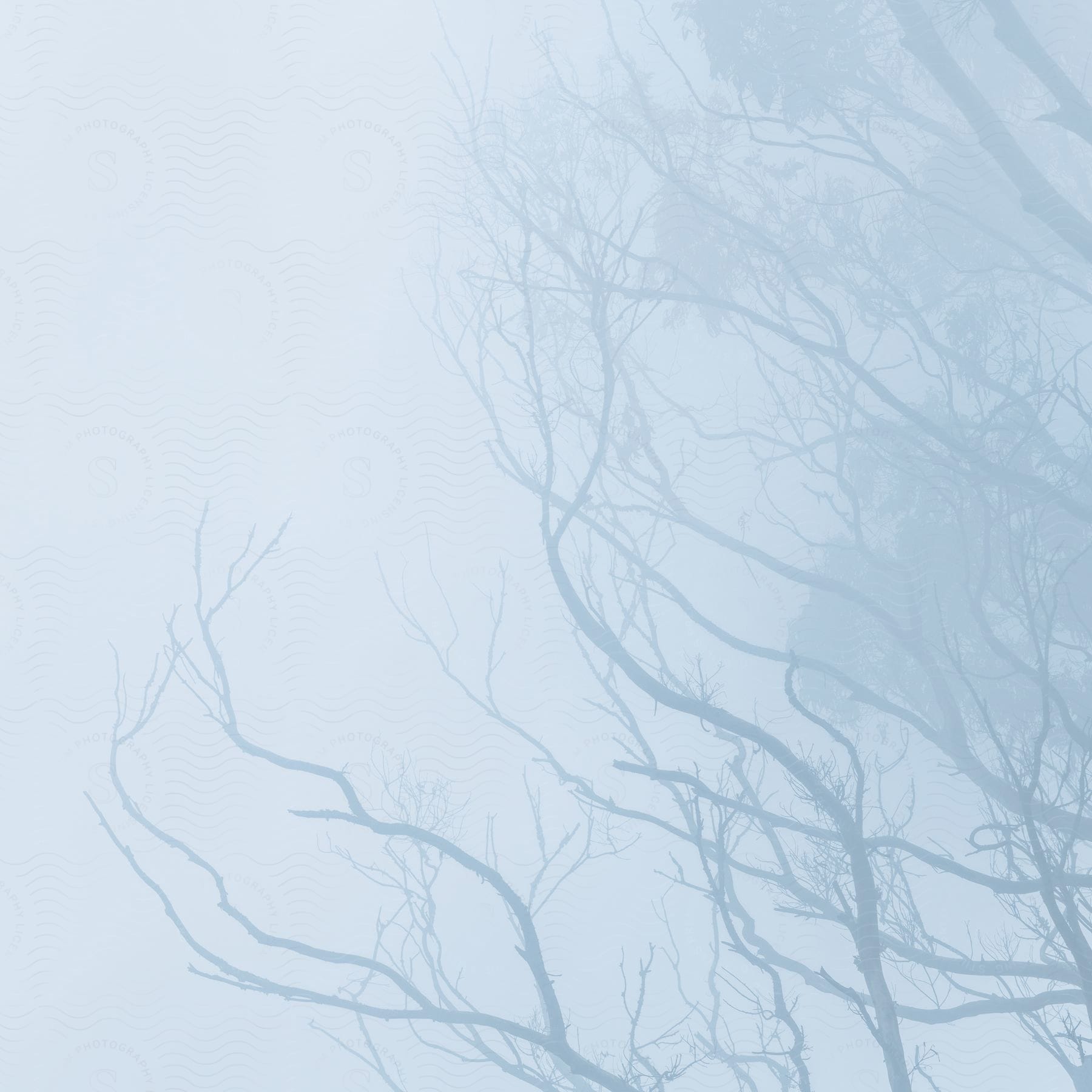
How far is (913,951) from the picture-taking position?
375cm

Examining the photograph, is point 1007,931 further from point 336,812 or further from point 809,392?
point 336,812

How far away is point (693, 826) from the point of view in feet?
12.3

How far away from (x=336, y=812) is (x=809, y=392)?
4170 mm

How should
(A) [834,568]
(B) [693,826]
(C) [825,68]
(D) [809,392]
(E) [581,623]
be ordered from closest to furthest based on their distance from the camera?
(E) [581,623], (B) [693,826], (D) [809,392], (C) [825,68], (A) [834,568]

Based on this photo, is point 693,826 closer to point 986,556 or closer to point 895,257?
point 986,556

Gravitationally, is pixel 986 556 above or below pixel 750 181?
below

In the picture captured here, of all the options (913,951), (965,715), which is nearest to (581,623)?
(913,951)

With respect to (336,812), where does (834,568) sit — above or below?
above

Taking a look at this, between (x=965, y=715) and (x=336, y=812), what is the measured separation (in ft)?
15.6

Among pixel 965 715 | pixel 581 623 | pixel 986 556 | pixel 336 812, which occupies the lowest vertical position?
pixel 336 812

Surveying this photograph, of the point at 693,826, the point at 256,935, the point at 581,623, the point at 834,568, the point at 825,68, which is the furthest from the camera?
the point at 834,568

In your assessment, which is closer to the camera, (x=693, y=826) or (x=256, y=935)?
(x=256, y=935)

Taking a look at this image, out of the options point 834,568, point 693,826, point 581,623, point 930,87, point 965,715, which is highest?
point 930,87

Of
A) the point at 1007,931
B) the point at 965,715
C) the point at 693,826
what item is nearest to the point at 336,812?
the point at 693,826
